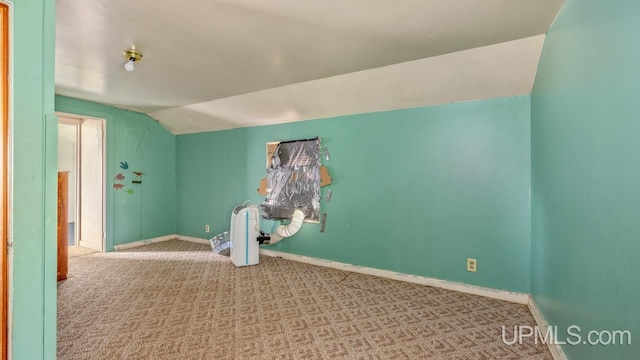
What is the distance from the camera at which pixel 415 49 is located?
2.42 metres

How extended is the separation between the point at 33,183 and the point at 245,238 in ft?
8.62

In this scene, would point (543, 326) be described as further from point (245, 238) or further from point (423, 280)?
point (245, 238)

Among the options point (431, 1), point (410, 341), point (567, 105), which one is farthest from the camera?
point (410, 341)

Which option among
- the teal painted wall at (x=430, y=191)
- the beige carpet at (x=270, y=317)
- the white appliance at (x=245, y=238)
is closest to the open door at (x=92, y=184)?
the beige carpet at (x=270, y=317)

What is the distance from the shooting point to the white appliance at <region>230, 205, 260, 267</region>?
12.4 ft

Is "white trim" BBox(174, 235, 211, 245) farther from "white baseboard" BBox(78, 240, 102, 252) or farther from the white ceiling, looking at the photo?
the white ceiling

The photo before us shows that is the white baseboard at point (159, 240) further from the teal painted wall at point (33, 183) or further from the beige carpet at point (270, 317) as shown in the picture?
the teal painted wall at point (33, 183)

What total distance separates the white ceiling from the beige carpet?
78.4 inches

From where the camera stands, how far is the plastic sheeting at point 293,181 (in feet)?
12.7

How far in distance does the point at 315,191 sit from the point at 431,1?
2.54 metres

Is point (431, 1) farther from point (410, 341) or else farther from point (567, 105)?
point (410, 341)

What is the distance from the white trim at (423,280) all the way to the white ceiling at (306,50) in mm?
1863

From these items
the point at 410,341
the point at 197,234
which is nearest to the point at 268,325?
the point at 410,341

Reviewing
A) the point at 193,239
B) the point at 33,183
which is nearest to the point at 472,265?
the point at 33,183
